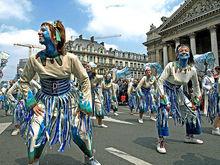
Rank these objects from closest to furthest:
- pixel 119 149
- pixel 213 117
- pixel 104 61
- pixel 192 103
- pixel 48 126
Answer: pixel 48 126
pixel 119 149
pixel 192 103
pixel 213 117
pixel 104 61

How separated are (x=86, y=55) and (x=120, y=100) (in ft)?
195

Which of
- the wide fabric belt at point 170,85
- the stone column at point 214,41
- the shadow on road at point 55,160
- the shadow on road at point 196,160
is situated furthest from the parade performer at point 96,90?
the stone column at point 214,41

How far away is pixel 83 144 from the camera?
3.76m

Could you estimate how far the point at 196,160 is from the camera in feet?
14.9

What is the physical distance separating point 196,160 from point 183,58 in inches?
82.2

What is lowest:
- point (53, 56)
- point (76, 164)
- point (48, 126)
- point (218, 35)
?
→ point (76, 164)

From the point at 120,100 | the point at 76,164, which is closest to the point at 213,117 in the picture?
the point at 76,164

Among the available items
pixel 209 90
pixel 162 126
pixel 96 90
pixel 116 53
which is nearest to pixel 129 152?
pixel 162 126

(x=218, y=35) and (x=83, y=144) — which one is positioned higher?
(x=218, y=35)

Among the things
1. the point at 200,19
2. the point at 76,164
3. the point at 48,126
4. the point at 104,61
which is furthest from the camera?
the point at 104,61

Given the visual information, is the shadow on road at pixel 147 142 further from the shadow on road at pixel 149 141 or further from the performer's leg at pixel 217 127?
the performer's leg at pixel 217 127

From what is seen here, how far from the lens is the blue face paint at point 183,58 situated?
5527 mm

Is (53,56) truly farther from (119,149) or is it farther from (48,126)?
(119,149)

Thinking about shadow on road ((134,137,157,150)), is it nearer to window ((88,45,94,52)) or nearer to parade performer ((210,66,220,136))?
parade performer ((210,66,220,136))
